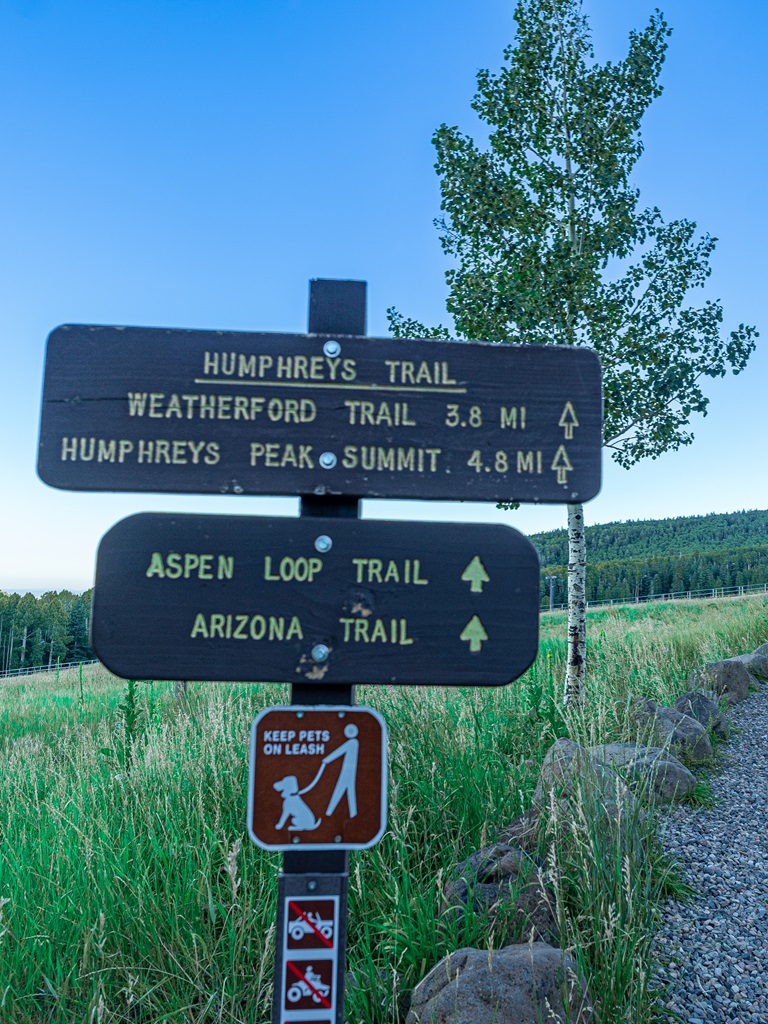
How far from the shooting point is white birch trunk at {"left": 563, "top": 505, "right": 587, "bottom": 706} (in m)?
8.05

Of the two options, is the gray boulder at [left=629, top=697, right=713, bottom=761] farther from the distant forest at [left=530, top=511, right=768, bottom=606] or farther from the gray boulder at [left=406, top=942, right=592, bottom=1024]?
the distant forest at [left=530, top=511, right=768, bottom=606]

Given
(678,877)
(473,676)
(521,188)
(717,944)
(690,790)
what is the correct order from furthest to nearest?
(521,188) → (690,790) → (678,877) → (717,944) → (473,676)

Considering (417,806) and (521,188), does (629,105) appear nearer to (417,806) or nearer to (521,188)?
(521,188)

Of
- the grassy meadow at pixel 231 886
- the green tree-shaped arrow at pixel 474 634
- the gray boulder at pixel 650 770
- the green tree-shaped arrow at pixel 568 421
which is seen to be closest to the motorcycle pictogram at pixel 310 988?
the grassy meadow at pixel 231 886

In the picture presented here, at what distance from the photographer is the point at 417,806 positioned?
12.3ft

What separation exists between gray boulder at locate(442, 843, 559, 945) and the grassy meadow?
81 mm

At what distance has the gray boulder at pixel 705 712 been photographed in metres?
6.31

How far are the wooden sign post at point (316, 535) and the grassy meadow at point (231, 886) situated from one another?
0.71m

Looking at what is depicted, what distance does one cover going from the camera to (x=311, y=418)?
1.99 m

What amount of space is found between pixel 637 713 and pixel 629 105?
29.0 feet

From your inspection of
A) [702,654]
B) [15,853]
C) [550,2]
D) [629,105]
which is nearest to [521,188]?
[629,105]

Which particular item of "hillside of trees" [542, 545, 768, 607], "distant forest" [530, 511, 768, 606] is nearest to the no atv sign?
"distant forest" [530, 511, 768, 606]

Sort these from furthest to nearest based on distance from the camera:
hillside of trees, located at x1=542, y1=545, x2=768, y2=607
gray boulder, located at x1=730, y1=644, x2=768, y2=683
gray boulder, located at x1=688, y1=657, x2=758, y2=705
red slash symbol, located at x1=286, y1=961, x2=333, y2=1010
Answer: hillside of trees, located at x1=542, y1=545, x2=768, y2=607 < gray boulder, located at x1=730, y1=644, x2=768, y2=683 < gray boulder, located at x1=688, y1=657, x2=758, y2=705 < red slash symbol, located at x1=286, y1=961, x2=333, y2=1010

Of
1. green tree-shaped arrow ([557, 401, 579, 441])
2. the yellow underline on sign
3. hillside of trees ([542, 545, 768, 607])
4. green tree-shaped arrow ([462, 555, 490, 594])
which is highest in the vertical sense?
hillside of trees ([542, 545, 768, 607])
